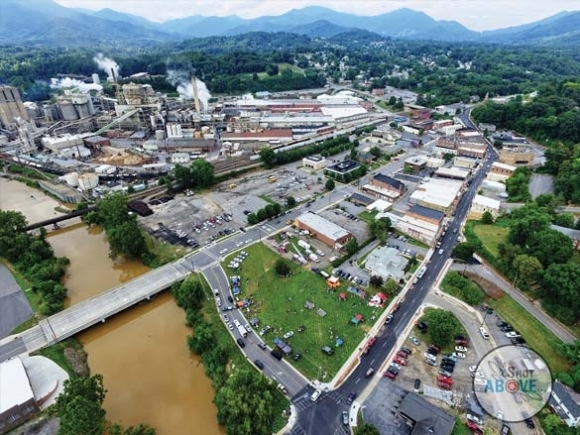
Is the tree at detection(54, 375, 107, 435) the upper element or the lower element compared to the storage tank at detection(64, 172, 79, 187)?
upper

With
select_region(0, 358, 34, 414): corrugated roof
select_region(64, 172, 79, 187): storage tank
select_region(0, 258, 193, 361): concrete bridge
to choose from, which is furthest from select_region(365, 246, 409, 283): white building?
select_region(64, 172, 79, 187): storage tank

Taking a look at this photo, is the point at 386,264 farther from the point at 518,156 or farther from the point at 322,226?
the point at 518,156

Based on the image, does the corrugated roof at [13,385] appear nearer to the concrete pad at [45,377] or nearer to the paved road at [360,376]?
the concrete pad at [45,377]

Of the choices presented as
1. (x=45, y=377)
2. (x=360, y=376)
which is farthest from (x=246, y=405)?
(x=45, y=377)

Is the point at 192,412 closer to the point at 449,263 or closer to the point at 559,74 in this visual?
the point at 449,263

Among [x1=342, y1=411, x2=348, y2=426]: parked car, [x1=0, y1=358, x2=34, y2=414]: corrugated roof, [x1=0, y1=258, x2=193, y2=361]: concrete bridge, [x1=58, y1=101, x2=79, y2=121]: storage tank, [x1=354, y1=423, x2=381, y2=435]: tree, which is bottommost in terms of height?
[x1=342, y1=411, x2=348, y2=426]: parked car

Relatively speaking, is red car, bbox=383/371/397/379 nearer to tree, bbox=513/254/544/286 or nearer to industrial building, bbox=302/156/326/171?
tree, bbox=513/254/544/286

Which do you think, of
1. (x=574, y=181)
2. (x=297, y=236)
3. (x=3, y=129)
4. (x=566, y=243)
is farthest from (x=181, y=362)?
(x=3, y=129)
